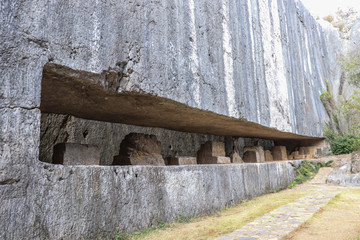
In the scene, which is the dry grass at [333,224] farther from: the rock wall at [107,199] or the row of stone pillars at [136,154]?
the row of stone pillars at [136,154]

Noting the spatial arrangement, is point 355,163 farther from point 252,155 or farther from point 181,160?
point 181,160

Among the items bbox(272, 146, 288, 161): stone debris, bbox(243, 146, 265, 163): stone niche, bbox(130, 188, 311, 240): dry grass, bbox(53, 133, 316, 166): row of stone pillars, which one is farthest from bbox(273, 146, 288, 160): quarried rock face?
bbox(130, 188, 311, 240): dry grass

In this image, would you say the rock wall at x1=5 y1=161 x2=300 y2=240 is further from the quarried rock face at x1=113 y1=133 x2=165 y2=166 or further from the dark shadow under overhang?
the dark shadow under overhang

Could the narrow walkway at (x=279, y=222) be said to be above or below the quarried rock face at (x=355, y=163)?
below

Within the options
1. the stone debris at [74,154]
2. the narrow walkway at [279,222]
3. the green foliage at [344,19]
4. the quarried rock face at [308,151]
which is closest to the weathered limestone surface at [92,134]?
the stone debris at [74,154]

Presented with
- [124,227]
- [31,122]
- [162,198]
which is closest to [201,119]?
[162,198]

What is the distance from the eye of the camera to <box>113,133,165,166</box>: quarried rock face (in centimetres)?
455

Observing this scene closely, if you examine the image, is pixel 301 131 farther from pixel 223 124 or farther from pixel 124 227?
pixel 124 227

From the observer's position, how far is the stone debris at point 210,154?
7.00 meters

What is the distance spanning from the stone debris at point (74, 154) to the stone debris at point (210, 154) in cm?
364

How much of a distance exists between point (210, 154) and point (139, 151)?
277 centimetres

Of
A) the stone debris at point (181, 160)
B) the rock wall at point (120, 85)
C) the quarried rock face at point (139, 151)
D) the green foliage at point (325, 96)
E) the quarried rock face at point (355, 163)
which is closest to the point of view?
the rock wall at point (120, 85)

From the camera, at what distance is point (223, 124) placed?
21.0 ft

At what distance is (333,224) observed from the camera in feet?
11.3
